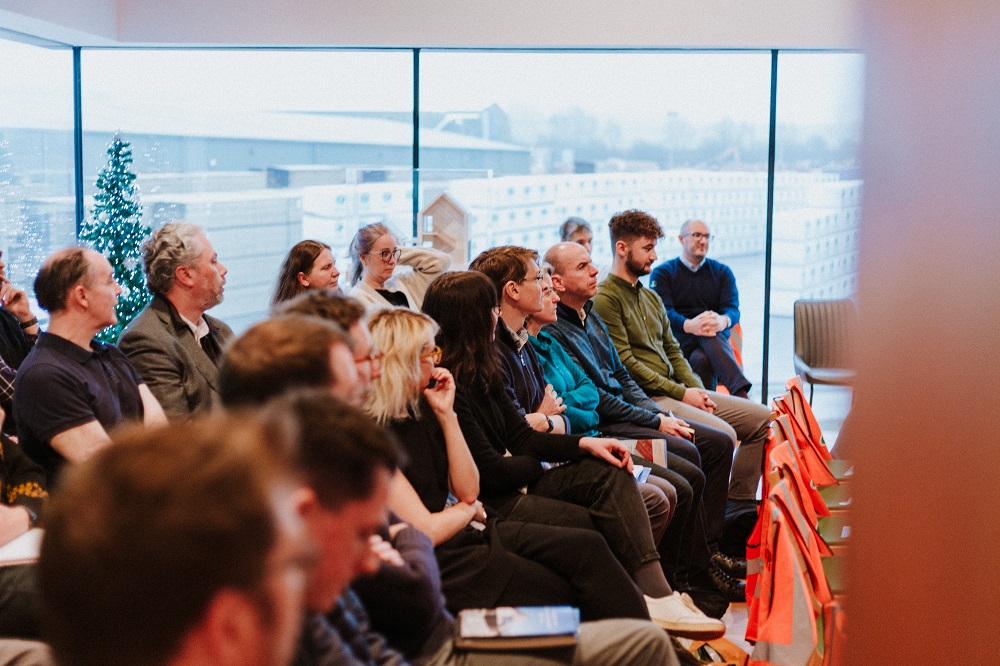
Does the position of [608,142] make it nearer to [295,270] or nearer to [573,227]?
[573,227]

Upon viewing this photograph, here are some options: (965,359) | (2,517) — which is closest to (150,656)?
(965,359)

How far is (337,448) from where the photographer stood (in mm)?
1263

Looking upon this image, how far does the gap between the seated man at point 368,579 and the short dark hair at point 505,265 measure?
1.79 m

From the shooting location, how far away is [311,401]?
1.35 metres

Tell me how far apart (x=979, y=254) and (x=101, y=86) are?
25.9ft

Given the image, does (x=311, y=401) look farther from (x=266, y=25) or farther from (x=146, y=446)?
(x=266, y=25)

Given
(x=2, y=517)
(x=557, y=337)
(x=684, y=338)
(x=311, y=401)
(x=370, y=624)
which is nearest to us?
(x=311, y=401)

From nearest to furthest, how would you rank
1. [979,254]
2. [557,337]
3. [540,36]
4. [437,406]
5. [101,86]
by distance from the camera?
1. [979,254]
2. [437,406]
3. [557,337]
4. [540,36]
5. [101,86]

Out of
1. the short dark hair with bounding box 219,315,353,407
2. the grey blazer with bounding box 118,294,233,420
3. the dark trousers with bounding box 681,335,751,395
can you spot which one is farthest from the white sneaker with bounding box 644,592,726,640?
the dark trousers with bounding box 681,335,751,395

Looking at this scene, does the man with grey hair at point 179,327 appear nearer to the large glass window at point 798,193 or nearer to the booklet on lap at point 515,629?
the booklet on lap at point 515,629

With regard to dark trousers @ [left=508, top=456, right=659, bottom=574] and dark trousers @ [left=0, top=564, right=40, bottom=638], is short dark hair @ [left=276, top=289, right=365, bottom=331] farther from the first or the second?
dark trousers @ [left=508, top=456, right=659, bottom=574]

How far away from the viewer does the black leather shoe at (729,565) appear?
4.48 m

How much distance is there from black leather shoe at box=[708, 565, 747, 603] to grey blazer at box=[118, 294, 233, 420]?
2.25 metres

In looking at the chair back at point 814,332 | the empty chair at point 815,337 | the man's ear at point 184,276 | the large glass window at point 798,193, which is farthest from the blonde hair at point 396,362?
the large glass window at point 798,193
